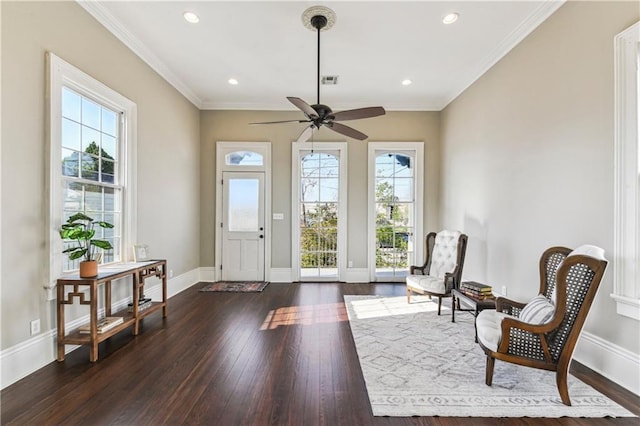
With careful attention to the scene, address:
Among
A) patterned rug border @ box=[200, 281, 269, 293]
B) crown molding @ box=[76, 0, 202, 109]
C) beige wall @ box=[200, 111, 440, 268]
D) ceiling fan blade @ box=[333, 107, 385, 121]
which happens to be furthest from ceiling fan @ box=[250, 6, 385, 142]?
patterned rug border @ box=[200, 281, 269, 293]

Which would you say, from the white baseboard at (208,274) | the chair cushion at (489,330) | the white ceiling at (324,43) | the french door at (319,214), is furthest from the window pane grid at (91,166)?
the chair cushion at (489,330)

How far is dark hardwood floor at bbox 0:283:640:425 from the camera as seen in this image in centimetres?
190

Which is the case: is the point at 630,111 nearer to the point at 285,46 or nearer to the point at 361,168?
the point at 285,46

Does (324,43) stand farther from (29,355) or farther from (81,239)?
(29,355)

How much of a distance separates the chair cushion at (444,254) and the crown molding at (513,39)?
2279 mm

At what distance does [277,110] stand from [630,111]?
477 centimetres

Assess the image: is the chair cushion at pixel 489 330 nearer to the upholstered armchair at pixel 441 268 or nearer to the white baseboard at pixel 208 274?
the upholstered armchair at pixel 441 268

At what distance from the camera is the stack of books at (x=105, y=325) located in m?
2.68

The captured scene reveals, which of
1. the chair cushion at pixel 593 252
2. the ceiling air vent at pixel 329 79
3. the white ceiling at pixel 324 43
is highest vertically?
the white ceiling at pixel 324 43

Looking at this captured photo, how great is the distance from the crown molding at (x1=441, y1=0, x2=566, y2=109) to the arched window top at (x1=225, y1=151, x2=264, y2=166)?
3.65 m

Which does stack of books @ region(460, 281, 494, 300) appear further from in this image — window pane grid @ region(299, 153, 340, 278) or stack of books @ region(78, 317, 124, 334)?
stack of books @ region(78, 317, 124, 334)

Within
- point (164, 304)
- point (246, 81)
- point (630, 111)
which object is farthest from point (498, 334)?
point (246, 81)

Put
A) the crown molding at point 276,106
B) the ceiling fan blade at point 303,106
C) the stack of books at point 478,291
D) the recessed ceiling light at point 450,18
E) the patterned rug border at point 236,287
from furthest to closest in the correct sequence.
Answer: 1. the crown molding at point 276,106
2. the patterned rug border at point 236,287
3. the stack of books at point 478,291
4. the recessed ceiling light at point 450,18
5. the ceiling fan blade at point 303,106

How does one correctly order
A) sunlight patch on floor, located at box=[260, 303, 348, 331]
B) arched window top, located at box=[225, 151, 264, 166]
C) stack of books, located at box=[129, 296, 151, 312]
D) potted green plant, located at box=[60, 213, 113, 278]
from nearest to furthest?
potted green plant, located at box=[60, 213, 113, 278]
stack of books, located at box=[129, 296, 151, 312]
sunlight patch on floor, located at box=[260, 303, 348, 331]
arched window top, located at box=[225, 151, 264, 166]
